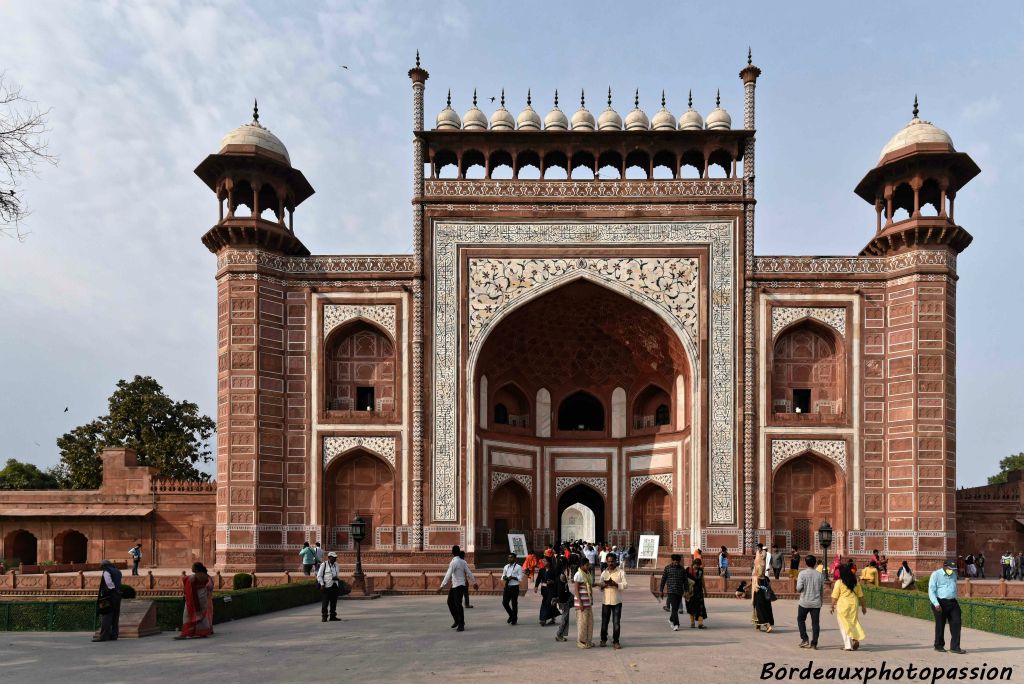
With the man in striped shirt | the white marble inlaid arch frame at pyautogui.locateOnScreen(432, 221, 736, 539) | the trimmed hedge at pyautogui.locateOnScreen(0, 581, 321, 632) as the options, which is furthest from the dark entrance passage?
the man in striped shirt

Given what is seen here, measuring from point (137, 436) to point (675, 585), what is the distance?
32647mm

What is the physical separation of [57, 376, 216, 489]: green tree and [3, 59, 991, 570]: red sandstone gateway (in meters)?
15.3

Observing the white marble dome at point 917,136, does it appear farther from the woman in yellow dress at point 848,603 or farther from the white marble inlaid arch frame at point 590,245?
the woman in yellow dress at point 848,603

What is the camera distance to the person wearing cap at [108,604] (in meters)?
13.6

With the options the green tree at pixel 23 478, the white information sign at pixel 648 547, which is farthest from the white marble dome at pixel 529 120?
the green tree at pixel 23 478

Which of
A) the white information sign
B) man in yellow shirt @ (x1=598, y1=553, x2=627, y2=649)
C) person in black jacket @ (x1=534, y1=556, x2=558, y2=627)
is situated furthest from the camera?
the white information sign

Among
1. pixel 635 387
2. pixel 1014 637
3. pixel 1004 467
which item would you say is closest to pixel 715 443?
pixel 635 387

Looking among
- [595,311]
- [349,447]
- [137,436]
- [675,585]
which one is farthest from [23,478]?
[675,585]

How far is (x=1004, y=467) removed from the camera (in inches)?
2655

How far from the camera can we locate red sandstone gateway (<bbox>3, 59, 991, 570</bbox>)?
90.4 ft

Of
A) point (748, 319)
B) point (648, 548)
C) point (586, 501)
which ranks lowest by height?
point (648, 548)

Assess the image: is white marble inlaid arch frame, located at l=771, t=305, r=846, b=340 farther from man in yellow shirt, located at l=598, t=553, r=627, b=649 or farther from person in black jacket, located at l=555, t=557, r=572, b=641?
man in yellow shirt, located at l=598, t=553, r=627, b=649

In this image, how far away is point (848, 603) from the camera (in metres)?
12.4

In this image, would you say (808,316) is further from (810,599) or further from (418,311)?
(810,599)
